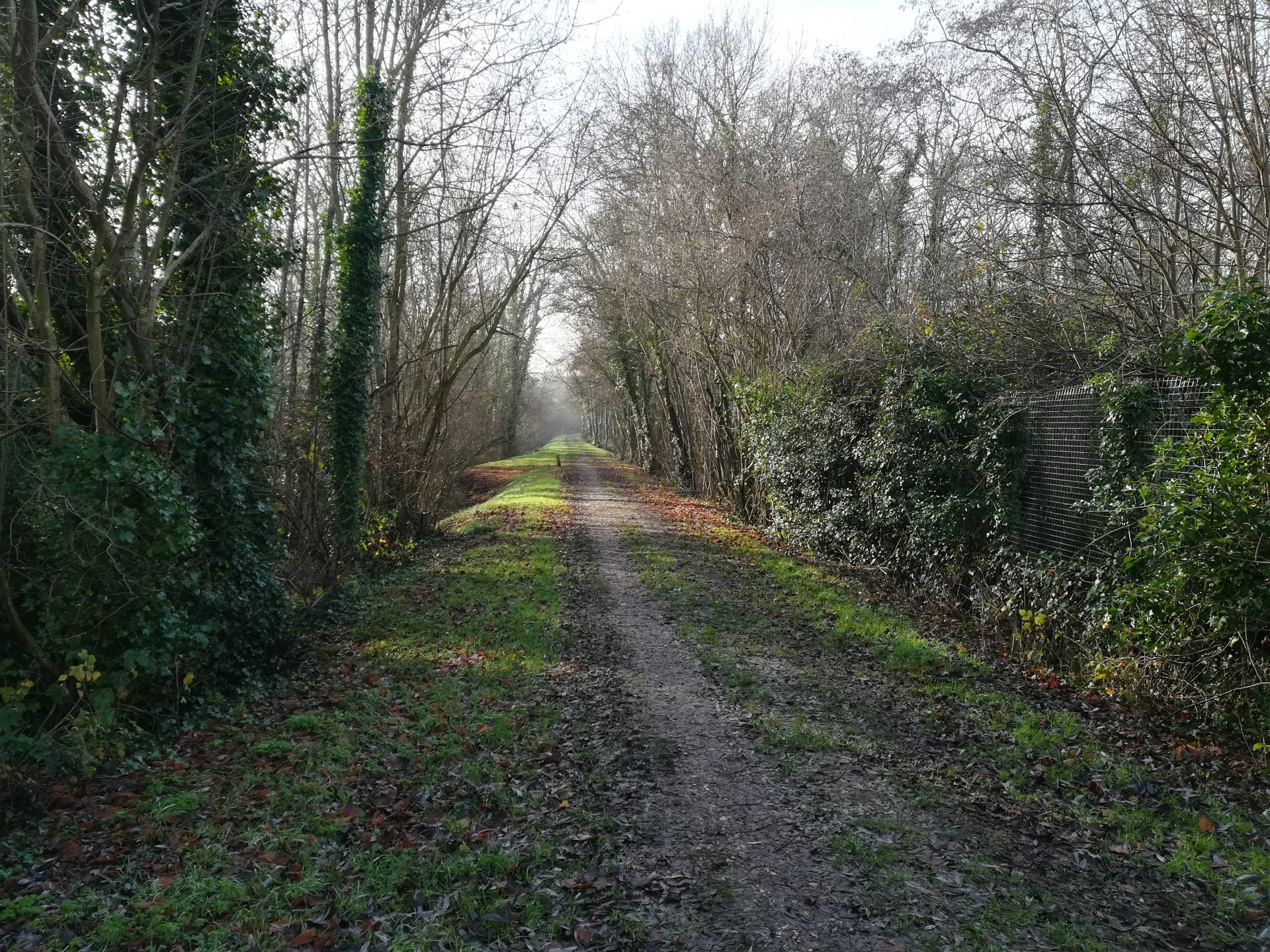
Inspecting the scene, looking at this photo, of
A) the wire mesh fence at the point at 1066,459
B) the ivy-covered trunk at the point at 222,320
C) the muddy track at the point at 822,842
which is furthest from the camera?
the ivy-covered trunk at the point at 222,320

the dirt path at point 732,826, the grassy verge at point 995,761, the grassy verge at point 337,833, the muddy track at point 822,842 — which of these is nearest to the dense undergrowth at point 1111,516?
the grassy verge at point 995,761

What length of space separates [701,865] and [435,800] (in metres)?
2.02

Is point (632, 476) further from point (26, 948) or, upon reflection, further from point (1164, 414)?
point (26, 948)

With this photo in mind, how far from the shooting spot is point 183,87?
7281mm

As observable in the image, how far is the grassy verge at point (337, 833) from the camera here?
13.6 feet

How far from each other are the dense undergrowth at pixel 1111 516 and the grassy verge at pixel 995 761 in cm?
62

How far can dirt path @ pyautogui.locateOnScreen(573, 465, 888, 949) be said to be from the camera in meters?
4.00

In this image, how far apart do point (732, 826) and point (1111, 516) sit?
14.9 feet

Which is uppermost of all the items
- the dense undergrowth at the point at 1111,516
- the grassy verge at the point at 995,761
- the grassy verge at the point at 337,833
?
the dense undergrowth at the point at 1111,516

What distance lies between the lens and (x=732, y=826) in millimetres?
4980

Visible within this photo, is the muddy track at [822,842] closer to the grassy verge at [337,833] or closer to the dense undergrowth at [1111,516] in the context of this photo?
the grassy verge at [337,833]

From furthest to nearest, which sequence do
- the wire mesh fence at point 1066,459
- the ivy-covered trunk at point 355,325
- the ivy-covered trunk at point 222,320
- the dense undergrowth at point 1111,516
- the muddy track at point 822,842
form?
the ivy-covered trunk at point 355,325 < the ivy-covered trunk at point 222,320 < the wire mesh fence at point 1066,459 < the dense undergrowth at point 1111,516 < the muddy track at point 822,842

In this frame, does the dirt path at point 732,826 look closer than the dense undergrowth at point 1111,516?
Yes

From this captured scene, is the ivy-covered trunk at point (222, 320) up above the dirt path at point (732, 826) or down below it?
above
